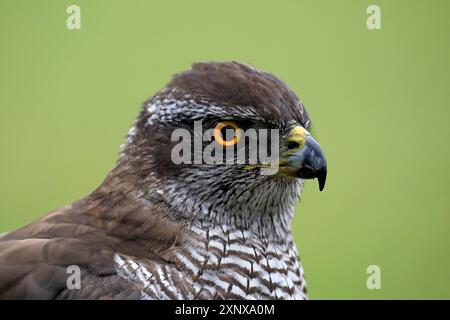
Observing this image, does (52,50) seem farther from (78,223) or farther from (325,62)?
(78,223)

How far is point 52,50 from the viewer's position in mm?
11547

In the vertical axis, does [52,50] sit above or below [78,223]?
above

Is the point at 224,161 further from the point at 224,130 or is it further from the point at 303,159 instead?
the point at 303,159

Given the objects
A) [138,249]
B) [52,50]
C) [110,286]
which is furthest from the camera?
[52,50]

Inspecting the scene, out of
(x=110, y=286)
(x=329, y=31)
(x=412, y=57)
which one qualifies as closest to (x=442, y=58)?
(x=412, y=57)

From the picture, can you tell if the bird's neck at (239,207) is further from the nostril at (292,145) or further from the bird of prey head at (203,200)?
the nostril at (292,145)

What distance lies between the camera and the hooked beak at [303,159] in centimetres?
431

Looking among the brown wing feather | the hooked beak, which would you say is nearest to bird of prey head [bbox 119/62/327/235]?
the hooked beak

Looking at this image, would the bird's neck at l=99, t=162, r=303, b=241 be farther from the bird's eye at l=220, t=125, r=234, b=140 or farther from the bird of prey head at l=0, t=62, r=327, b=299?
the bird's eye at l=220, t=125, r=234, b=140

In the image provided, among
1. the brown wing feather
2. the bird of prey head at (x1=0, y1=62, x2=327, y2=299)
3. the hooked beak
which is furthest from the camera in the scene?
the hooked beak

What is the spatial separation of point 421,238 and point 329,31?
3.82 meters

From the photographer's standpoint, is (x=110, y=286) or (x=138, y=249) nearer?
(x=110, y=286)

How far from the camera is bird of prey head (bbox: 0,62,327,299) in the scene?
4.12 metres

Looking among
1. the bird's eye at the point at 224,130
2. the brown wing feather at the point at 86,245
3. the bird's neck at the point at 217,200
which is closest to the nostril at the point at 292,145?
the bird's neck at the point at 217,200
